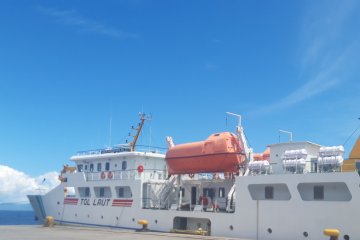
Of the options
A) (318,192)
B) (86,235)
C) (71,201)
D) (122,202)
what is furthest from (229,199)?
(71,201)

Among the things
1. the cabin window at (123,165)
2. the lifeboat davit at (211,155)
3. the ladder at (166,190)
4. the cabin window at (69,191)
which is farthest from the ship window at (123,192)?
the cabin window at (69,191)

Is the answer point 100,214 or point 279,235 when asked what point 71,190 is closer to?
point 100,214

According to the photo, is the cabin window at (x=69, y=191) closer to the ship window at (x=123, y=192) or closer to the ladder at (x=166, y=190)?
the ship window at (x=123, y=192)

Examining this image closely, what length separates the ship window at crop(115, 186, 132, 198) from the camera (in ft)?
96.1

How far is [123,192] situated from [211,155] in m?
8.42

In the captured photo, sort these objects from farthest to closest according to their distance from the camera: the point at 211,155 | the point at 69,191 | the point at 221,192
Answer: the point at 69,191, the point at 221,192, the point at 211,155

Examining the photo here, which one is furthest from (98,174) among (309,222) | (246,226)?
(309,222)

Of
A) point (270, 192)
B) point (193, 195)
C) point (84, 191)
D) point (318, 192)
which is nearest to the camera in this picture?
point (318, 192)

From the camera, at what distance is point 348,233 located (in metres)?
18.4

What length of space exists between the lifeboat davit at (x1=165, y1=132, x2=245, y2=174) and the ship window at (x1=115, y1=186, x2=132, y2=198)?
4597mm

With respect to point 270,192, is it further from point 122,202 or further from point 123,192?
point 123,192

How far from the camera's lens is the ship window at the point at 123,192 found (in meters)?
29.3

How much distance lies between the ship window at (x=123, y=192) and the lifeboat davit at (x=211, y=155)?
4597 millimetres

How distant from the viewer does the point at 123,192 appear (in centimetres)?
2969
